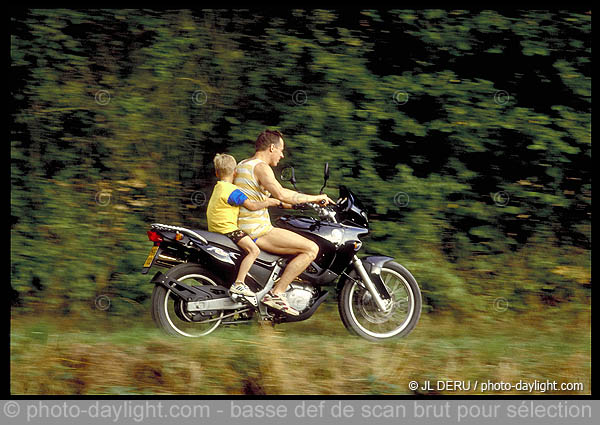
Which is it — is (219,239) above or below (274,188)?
below

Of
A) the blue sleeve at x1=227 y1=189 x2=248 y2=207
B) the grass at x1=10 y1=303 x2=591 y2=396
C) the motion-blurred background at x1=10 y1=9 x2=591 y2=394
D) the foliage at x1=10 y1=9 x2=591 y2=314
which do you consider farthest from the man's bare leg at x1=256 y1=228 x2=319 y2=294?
the foliage at x1=10 y1=9 x2=591 y2=314

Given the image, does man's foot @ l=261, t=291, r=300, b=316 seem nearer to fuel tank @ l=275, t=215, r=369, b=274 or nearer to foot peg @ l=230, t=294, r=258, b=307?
foot peg @ l=230, t=294, r=258, b=307

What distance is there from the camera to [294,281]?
6609 millimetres

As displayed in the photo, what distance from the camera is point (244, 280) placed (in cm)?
639

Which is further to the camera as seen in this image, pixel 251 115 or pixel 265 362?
pixel 251 115

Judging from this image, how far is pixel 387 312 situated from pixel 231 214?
1584 mm

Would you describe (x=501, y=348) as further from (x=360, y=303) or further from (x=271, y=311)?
(x=271, y=311)

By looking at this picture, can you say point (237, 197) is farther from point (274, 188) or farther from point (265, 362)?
point (265, 362)

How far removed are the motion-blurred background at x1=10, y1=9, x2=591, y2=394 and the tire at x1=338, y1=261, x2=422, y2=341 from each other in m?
0.65

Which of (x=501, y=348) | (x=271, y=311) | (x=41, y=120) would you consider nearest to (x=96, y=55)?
(x=41, y=120)

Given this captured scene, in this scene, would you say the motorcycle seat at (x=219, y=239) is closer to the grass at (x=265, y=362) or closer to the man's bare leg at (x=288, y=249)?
the man's bare leg at (x=288, y=249)

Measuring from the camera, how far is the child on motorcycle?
6.20 metres

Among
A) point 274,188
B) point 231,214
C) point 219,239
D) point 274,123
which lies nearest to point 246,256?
point 219,239

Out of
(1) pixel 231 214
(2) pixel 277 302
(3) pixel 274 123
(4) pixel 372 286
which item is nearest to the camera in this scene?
(1) pixel 231 214
